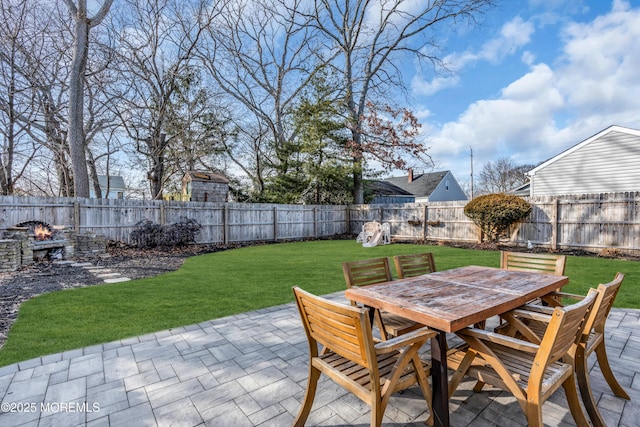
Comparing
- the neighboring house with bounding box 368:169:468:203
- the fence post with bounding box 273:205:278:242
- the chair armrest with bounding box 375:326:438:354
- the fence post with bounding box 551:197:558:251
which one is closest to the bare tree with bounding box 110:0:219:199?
the fence post with bounding box 273:205:278:242

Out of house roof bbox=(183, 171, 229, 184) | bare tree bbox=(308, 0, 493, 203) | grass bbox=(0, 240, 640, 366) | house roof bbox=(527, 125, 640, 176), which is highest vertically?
bare tree bbox=(308, 0, 493, 203)

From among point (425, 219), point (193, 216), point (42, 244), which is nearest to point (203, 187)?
point (193, 216)

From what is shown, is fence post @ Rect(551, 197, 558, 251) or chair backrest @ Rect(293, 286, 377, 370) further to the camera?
fence post @ Rect(551, 197, 558, 251)

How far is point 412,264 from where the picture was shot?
3.36 m

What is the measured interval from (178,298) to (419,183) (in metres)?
26.3

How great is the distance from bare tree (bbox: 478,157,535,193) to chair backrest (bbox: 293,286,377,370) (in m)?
34.2

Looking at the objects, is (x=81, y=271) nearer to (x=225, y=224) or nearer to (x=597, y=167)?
(x=225, y=224)

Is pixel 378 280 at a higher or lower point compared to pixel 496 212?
lower

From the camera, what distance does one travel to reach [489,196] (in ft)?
33.5

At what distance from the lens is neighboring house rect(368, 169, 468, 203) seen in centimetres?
2598

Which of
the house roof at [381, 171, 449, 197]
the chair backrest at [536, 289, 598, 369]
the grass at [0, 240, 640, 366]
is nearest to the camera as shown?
the chair backrest at [536, 289, 598, 369]

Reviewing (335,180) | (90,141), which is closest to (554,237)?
(335,180)

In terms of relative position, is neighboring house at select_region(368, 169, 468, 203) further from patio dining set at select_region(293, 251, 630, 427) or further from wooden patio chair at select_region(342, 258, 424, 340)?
patio dining set at select_region(293, 251, 630, 427)

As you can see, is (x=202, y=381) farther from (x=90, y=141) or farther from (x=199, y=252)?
(x=90, y=141)
